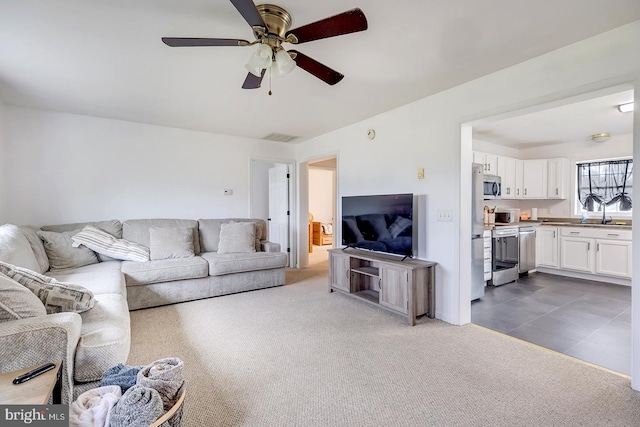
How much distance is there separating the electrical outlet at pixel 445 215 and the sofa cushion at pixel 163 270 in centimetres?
287

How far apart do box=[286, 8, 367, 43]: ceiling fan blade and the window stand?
577 cm

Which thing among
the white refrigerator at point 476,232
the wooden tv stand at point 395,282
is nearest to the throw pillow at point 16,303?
the wooden tv stand at point 395,282

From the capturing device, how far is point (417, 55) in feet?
7.45

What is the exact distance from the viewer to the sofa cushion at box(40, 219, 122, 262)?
11.6ft

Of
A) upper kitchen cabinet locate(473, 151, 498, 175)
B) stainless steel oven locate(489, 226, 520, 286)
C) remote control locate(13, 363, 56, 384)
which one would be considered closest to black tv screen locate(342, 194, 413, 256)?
stainless steel oven locate(489, 226, 520, 286)

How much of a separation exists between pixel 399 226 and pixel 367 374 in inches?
64.1

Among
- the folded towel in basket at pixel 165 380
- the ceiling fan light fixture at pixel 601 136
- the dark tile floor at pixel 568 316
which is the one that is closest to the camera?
the folded towel in basket at pixel 165 380

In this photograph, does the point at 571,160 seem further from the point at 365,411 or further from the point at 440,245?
the point at 365,411

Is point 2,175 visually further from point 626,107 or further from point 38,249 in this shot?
point 626,107

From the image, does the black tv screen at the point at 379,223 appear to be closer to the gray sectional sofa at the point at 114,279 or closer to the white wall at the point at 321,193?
the gray sectional sofa at the point at 114,279

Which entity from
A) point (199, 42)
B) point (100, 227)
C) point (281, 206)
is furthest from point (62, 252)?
point (281, 206)

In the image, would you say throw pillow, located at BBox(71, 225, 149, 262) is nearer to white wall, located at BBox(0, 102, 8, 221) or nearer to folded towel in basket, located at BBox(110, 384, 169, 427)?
white wall, located at BBox(0, 102, 8, 221)

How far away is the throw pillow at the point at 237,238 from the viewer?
411 cm

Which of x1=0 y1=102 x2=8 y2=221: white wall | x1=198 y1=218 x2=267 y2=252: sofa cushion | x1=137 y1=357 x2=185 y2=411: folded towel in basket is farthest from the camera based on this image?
x1=198 y1=218 x2=267 y2=252: sofa cushion
